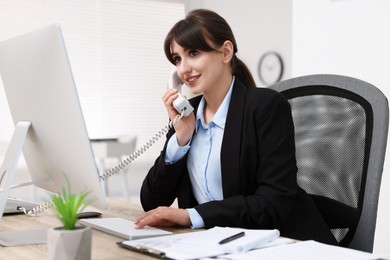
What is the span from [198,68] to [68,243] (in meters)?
0.83

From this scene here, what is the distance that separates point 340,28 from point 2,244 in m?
2.11

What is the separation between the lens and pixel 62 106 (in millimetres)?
1066

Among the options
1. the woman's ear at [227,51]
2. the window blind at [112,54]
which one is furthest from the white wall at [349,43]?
the window blind at [112,54]

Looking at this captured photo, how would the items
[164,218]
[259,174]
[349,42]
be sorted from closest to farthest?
[164,218] → [259,174] → [349,42]

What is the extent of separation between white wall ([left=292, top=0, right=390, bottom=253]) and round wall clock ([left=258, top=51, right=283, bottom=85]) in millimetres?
2396

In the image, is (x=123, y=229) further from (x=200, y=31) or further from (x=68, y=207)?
(x=200, y=31)

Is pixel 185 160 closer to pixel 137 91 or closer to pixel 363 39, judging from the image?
pixel 363 39

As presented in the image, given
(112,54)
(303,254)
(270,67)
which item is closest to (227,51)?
(303,254)

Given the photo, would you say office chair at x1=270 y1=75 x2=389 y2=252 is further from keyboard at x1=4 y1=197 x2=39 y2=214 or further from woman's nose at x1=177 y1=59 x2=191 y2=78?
keyboard at x1=4 y1=197 x2=39 y2=214

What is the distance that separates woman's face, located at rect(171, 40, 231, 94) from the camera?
1545 millimetres

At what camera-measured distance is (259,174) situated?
1.42 m

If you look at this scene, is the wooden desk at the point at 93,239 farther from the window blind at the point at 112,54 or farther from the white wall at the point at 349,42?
the window blind at the point at 112,54

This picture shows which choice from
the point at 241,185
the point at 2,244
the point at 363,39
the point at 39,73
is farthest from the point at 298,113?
the point at 363,39

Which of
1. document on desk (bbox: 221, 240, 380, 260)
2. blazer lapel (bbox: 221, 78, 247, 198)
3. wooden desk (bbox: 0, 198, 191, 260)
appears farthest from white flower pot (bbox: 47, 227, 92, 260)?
blazer lapel (bbox: 221, 78, 247, 198)
